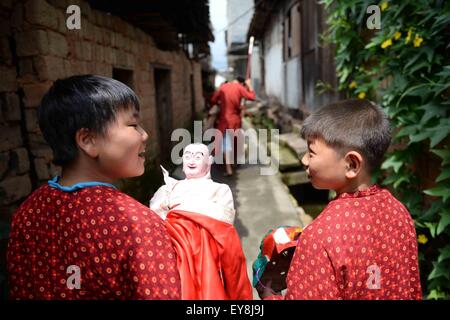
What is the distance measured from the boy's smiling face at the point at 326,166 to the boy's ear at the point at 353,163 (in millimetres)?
11

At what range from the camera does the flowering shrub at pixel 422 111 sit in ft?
7.47

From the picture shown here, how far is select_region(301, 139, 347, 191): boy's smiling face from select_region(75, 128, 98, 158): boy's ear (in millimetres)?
697

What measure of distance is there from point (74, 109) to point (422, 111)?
8.28ft

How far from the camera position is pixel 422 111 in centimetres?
258

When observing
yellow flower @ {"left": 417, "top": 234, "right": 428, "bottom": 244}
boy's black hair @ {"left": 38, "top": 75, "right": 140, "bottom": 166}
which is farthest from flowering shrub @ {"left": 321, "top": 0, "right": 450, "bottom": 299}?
boy's black hair @ {"left": 38, "top": 75, "right": 140, "bottom": 166}

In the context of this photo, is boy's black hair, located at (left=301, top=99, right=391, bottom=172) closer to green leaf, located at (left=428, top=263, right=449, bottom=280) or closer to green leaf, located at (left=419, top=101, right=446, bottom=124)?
green leaf, located at (left=419, top=101, right=446, bottom=124)

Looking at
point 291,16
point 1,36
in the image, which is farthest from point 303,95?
point 1,36

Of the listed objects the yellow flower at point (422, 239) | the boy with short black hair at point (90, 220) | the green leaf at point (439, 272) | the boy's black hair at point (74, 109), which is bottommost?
the green leaf at point (439, 272)

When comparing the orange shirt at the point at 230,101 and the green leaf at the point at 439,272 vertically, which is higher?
the orange shirt at the point at 230,101

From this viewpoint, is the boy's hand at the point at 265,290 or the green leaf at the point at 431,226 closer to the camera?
the boy's hand at the point at 265,290

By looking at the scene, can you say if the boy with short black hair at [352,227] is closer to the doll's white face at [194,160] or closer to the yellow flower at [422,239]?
the doll's white face at [194,160]

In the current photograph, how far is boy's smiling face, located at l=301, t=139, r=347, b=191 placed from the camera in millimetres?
1142

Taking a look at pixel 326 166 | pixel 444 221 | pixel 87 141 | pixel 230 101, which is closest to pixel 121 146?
pixel 87 141

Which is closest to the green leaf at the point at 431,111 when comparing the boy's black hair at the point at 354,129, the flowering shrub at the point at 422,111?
the flowering shrub at the point at 422,111
